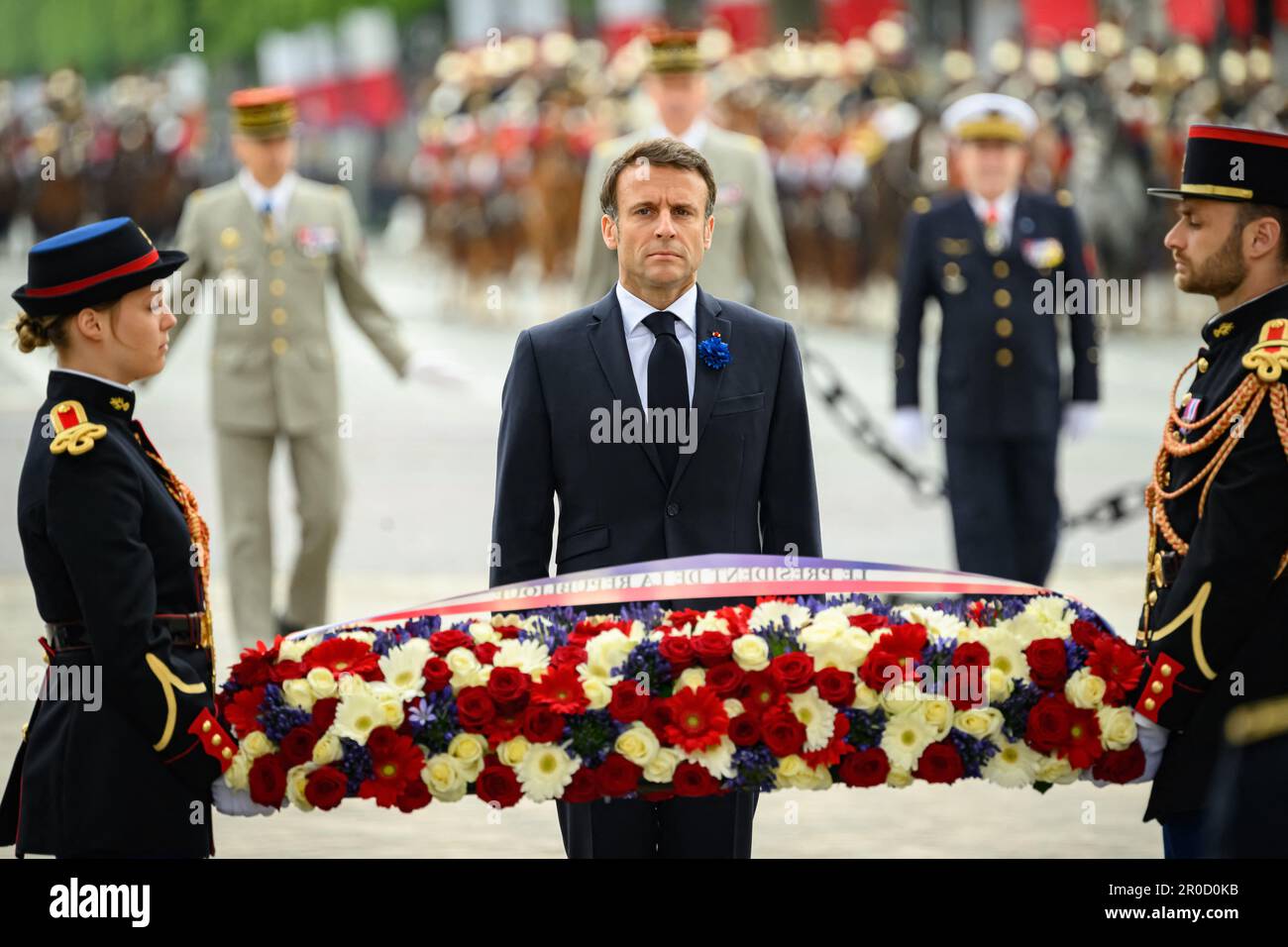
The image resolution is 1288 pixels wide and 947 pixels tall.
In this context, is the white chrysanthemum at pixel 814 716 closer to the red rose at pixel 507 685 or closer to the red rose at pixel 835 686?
the red rose at pixel 835 686

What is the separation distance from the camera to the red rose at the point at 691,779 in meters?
3.82

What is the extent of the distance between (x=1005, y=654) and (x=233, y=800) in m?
1.37

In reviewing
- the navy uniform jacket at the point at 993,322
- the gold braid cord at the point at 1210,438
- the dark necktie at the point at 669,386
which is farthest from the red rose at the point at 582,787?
the navy uniform jacket at the point at 993,322

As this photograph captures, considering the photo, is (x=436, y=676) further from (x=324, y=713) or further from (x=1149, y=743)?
(x=1149, y=743)

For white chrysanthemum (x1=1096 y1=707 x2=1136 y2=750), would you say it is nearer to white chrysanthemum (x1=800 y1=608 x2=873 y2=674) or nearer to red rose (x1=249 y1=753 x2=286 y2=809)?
white chrysanthemum (x1=800 y1=608 x2=873 y2=674)

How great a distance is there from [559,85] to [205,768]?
23675 millimetres

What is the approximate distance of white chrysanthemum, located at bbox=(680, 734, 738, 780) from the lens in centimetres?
383

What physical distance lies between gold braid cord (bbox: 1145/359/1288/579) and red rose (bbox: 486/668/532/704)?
121 cm

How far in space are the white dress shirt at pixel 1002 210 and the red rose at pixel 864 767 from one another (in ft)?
14.3

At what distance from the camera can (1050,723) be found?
12.8 feet

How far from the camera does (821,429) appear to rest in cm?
1466

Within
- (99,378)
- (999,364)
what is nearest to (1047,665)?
(99,378)

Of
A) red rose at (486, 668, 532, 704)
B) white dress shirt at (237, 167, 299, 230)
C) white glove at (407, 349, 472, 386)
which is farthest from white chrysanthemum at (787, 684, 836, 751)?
Answer: white dress shirt at (237, 167, 299, 230)
